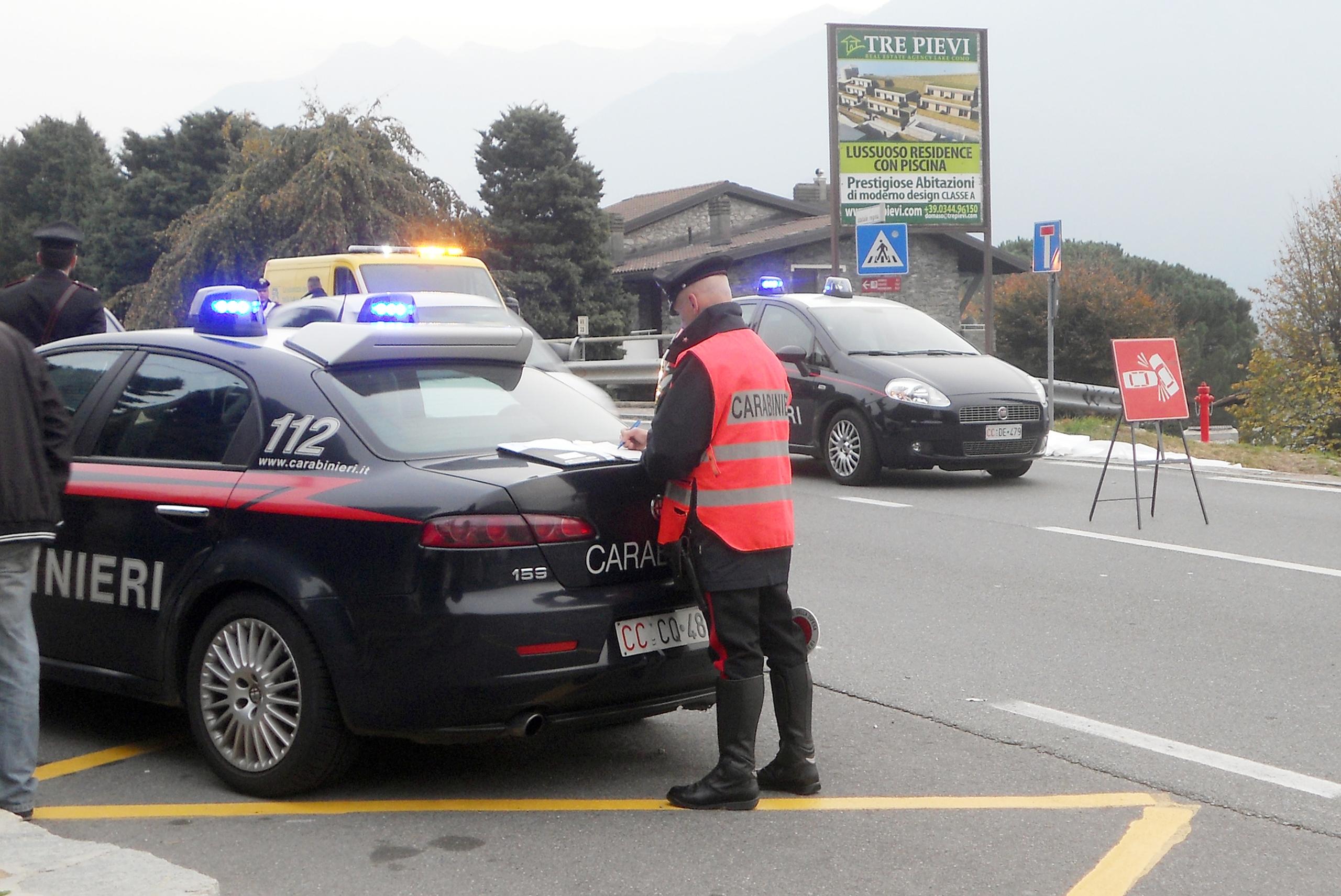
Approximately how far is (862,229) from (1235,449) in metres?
5.40

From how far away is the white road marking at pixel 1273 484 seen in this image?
13.1 m

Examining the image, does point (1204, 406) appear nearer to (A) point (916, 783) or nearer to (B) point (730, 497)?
(A) point (916, 783)

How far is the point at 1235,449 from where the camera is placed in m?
18.1

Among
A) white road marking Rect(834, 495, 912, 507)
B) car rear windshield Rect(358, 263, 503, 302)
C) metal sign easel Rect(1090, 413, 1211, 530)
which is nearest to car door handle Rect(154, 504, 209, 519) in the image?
metal sign easel Rect(1090, 413, 1211, 530)

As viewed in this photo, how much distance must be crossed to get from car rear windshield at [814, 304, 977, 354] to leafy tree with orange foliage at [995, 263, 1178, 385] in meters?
39.4

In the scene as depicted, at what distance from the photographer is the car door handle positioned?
4863 mm

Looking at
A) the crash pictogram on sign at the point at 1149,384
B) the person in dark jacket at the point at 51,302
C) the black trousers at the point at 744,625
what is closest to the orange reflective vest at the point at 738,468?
the black trousers at the point at 744,625

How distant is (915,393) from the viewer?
12.8 m

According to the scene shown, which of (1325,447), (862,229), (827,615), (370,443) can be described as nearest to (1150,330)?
(1325,447)

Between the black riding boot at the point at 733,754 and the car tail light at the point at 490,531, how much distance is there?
0.73 m

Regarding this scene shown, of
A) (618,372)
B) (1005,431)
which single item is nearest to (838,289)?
(1005,431)

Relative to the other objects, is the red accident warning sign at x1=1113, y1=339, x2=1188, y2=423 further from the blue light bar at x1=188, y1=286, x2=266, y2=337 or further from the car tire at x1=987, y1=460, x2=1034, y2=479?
the blue light bar at x1=188, y1=286, x2=266, y2=337

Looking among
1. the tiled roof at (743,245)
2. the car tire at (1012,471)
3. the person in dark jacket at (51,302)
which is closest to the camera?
the person in dark jacket at (51,302)

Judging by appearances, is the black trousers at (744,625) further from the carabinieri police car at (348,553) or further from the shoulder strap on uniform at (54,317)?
the shoulder strap on uniform at (54,317)
